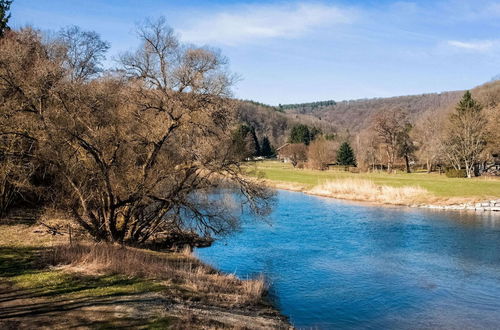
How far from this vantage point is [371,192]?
4219 cm

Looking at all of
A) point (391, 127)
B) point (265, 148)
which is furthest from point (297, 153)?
point (265, 148)

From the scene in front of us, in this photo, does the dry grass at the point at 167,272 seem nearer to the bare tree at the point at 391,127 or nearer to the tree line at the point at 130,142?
the tree line at the point at 130,142

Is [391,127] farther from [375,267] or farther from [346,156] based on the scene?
[375,267]

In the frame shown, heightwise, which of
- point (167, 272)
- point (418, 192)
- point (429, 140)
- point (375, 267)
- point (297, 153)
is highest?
point (429, 140)

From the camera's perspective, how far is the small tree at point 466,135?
52250 millimetres

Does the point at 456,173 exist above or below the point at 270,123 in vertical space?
below

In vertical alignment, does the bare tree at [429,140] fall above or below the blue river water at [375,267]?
above

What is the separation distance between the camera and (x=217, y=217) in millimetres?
19625

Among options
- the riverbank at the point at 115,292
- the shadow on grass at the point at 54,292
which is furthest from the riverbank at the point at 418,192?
the shadow on grass at the point at 54,292

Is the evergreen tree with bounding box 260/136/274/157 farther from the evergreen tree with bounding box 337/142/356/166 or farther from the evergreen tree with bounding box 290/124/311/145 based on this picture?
the evergreen tree with bounding box 337/142/356/166

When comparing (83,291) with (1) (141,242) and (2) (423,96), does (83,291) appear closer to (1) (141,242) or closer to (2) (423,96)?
(1) (141,242)

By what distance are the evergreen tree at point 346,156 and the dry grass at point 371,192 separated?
28003 millimetres

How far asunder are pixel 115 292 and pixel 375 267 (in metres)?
11.7

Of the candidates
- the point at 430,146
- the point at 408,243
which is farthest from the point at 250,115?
the point at 408,243
